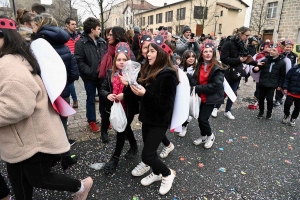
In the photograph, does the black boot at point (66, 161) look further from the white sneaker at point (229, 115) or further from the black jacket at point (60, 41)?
the white sneaker at point (229, 115)

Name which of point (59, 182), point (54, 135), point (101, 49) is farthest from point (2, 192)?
point (101, 49)

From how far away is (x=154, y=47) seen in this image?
2385 mm

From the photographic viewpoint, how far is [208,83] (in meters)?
3.55

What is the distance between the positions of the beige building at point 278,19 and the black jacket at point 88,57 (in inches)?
893

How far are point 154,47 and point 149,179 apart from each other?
5.69 ft

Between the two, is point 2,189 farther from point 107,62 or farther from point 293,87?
point 293,87

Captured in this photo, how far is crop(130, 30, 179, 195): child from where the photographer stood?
89.4 inches

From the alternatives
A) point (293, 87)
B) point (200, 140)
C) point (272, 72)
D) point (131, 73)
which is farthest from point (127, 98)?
point (293, 87)

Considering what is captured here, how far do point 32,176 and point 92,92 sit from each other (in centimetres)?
245

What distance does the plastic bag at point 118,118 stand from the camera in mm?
2736

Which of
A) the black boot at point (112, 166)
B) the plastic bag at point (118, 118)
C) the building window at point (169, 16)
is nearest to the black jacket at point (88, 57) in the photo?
the plastic bag at point (118, 118)

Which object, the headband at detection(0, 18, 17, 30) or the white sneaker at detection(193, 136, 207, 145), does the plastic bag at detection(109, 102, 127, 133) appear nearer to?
the headband at detection(0, 18, 17, 30)

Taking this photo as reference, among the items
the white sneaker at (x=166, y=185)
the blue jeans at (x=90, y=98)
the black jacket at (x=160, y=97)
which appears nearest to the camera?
the black jacket at (x=160, y=97)

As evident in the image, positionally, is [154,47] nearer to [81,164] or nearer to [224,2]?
[81,164]
